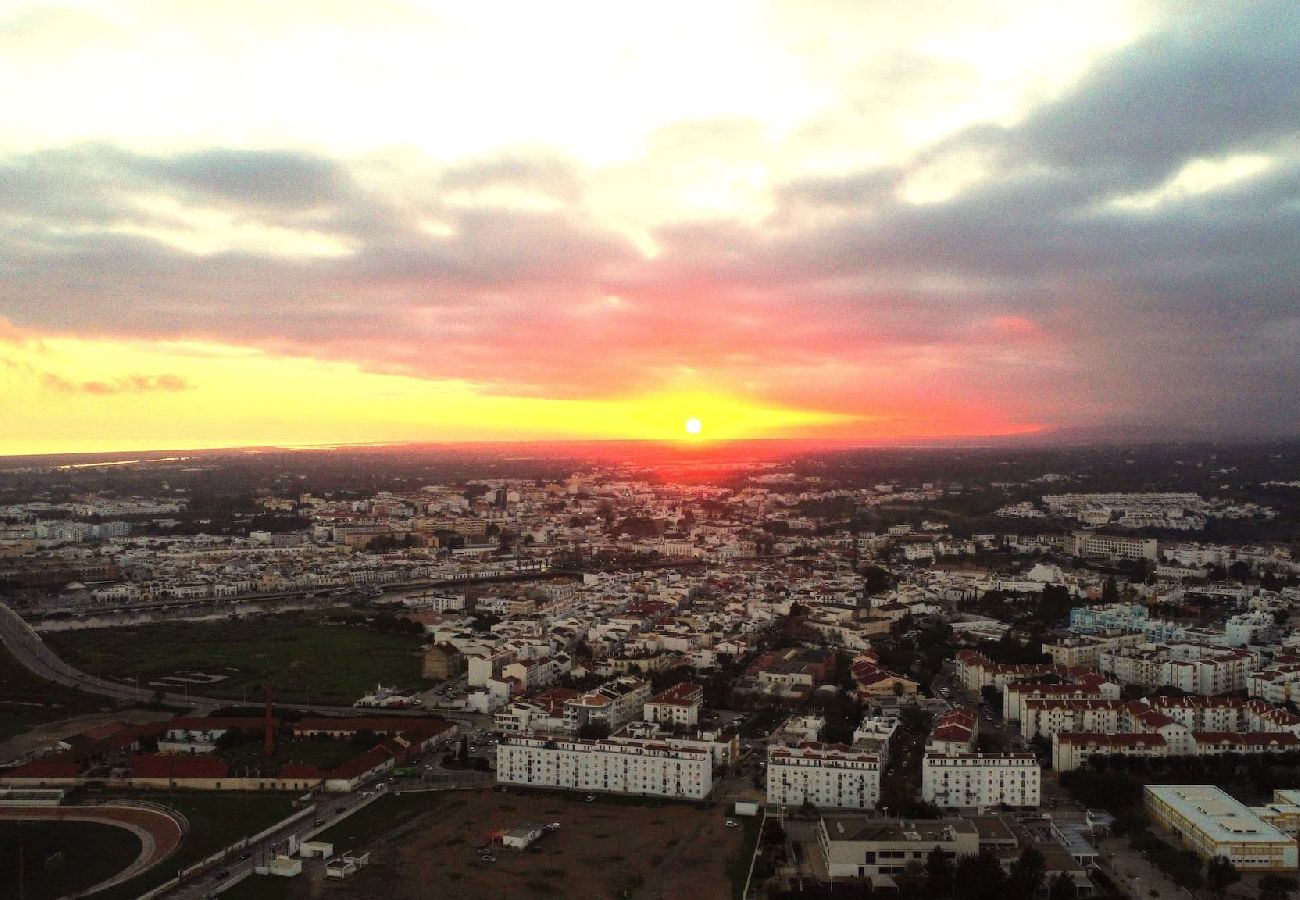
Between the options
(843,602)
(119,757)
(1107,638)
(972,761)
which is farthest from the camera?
(843,602)

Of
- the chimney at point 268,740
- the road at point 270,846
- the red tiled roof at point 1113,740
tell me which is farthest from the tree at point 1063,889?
the chimney at point 268,740

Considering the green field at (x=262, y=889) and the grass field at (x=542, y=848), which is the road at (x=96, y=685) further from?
the green field at (x=262, y=889)

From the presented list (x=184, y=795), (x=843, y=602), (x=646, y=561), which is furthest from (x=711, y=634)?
(x=646, y=561)

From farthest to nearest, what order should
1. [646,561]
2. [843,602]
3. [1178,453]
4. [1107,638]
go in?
1. [1178,453]
2. [646,561]
3. [843,602]
4. [1107,638]

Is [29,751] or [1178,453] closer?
[29,751]

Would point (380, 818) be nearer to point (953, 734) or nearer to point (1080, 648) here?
point (953, 734)

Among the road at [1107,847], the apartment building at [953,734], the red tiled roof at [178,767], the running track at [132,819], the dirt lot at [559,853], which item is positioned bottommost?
the road at [1107,847]

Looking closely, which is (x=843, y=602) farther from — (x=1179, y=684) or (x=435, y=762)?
(x=435, y=762)
